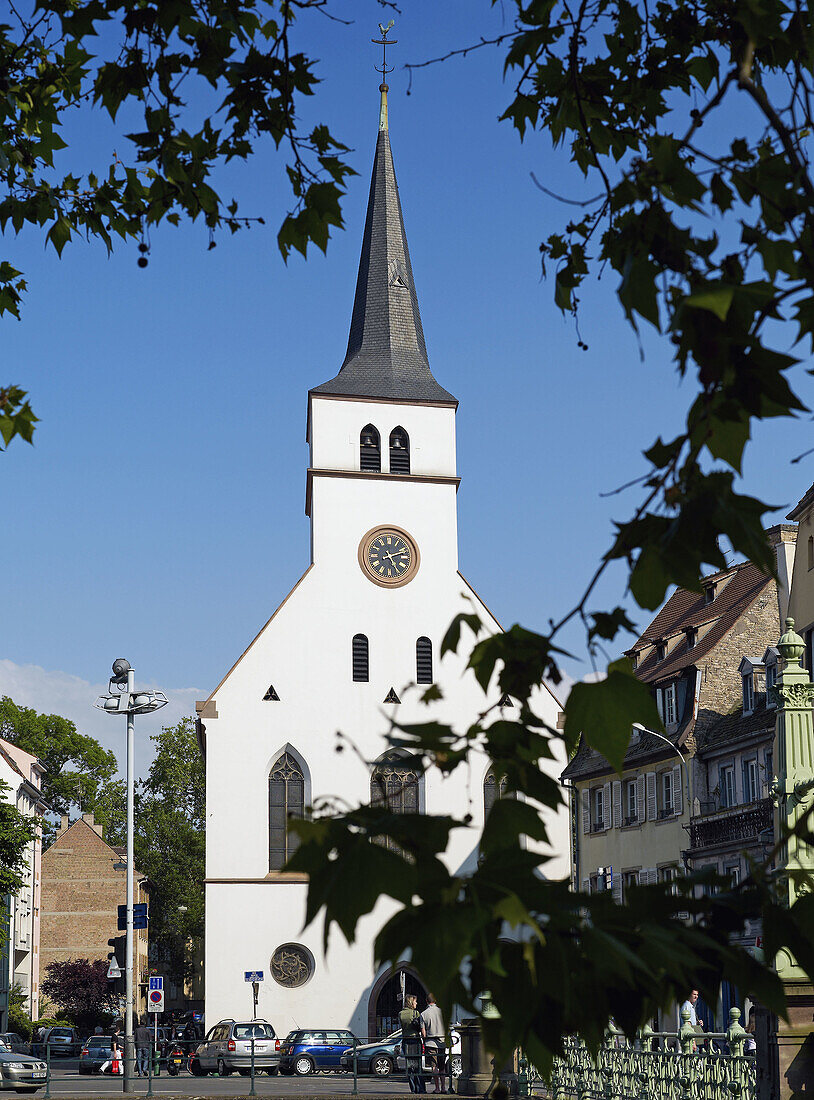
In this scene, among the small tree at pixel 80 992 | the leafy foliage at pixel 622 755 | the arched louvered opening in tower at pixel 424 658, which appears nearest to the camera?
the leafy foliage at pixel 622 755

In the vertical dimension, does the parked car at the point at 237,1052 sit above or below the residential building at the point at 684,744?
below

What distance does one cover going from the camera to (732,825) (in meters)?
33.7

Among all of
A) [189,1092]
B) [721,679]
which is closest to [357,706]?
[721,679]

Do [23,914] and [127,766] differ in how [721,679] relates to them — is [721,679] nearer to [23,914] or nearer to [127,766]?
[127,766]

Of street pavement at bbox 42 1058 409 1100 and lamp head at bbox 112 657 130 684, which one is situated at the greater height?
lamp head at bbox 112 657 130 684

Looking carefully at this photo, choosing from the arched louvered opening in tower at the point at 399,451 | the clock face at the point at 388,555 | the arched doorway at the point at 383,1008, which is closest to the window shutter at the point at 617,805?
the arched doorway at the point at 383,1008

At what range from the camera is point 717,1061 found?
9.59 meters

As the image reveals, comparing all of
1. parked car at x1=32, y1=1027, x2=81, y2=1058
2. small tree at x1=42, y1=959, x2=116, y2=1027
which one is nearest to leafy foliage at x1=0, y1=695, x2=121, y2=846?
small tree at x1=42, y1=959, x2=116, y2=1027

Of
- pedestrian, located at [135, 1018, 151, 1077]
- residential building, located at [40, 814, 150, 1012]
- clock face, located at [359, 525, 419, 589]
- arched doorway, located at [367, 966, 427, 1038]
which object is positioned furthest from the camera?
residential building, located at [40, 814, 150, 1012]

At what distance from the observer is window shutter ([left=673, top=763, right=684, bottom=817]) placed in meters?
37.2

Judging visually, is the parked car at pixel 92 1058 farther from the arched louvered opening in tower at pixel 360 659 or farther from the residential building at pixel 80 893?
the residential building at pixel 80 893

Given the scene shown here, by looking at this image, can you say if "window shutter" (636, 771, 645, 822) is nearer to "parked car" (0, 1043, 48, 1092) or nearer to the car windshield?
the car windshield

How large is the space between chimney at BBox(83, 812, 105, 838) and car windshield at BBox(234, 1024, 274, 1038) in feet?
133

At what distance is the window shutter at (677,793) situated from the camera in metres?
37.2
